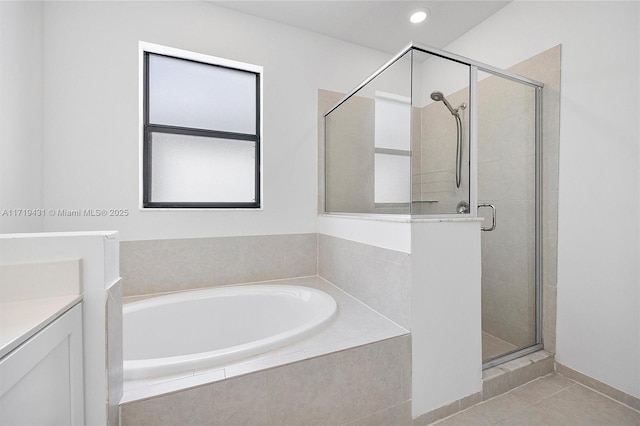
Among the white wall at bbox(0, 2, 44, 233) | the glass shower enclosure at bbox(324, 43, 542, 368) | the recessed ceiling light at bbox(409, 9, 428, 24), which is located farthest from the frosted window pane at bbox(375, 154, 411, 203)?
the white wall at bbox(0, 2, 44, 233)

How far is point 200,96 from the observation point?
207cm

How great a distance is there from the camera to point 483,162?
6.03 ft

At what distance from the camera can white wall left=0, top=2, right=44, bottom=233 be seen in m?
1.28

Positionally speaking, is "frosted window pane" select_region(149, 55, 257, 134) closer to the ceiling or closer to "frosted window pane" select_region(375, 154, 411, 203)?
the ceiling

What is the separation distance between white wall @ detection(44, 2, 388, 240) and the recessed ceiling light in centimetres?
68

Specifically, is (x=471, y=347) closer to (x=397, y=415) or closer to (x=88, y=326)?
(x=397, y=415)

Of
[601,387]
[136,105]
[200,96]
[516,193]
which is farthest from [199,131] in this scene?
[601,387]

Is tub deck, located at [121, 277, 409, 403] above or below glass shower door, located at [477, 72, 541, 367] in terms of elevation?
below

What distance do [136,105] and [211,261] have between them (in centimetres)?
116

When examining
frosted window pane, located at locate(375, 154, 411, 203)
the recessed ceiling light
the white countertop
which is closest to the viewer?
the white countertop

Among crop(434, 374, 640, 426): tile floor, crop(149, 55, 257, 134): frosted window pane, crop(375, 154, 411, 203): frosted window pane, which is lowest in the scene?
crop(434, 374, 640, 426): tile floor

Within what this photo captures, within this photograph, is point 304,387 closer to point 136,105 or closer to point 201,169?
point 201,169

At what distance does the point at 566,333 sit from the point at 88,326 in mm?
2362

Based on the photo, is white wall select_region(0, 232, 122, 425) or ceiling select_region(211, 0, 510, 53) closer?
white wall select_region(0, 232, 122, 425)
